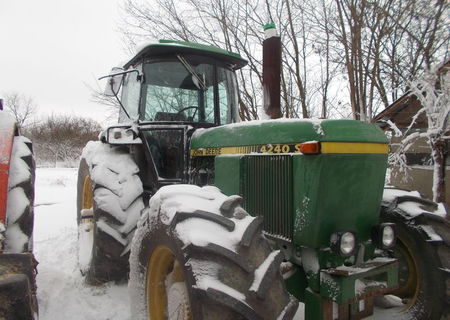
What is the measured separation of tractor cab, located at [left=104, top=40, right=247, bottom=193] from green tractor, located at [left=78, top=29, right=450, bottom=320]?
0.03 feet

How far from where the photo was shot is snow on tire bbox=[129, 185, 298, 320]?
1572 mm

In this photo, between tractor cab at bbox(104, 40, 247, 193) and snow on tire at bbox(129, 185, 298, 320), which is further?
tractor cab at bbox(104, 40, 247, 193)

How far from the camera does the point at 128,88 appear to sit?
3854mm

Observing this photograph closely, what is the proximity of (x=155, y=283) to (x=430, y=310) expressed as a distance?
1.91 meters

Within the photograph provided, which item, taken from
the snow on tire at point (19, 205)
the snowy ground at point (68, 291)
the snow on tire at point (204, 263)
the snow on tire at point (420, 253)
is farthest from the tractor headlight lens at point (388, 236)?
the snow on tire at point (19, 205)

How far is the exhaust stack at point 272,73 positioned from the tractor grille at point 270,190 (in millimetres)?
561

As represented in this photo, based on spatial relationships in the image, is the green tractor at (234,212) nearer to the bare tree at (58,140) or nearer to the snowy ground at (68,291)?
the snowy ground at (68,291)

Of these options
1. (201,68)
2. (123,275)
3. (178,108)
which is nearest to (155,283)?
(123,275)

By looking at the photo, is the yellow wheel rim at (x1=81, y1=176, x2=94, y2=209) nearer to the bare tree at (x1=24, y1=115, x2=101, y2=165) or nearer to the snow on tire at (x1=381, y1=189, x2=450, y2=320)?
the snow on tire at (x1=381, y1=189, x2=450, y2=320)

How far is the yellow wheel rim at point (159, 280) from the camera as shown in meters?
2.14

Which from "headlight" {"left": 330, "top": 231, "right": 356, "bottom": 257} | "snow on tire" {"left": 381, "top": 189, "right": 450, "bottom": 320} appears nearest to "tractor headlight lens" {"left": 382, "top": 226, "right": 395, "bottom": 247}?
"snow on tire" {"left": 381, "top": 189, "right": 450, "bottom": 320}

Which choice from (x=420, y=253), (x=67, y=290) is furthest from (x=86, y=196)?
(x=420, y=253)

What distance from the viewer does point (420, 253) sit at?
2613 millimetres

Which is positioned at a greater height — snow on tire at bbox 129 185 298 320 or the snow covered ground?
snow on tire at bbox 129 185 298 320
